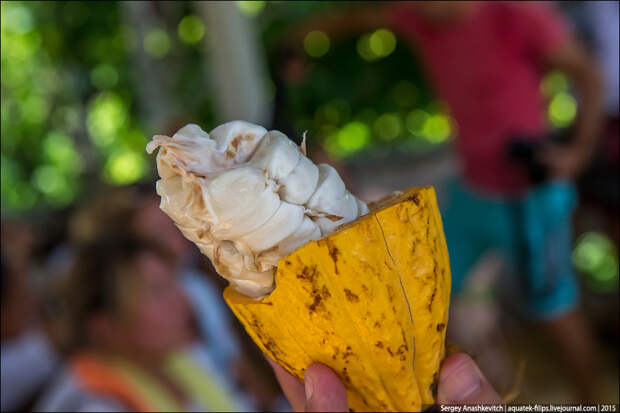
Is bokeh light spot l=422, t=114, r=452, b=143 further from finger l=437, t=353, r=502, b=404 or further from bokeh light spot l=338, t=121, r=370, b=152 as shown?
finger l=437, t=353, r=502, b=404

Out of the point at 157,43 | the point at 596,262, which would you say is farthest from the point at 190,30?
the point at 596,262

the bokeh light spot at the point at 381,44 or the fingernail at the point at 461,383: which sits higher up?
the bokeh light spot at the point at 381,44

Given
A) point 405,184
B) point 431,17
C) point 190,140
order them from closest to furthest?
point 190,140
point 431,17
point 405,184

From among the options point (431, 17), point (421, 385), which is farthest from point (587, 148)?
point (421, 385)

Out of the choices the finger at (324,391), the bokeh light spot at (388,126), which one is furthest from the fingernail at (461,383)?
the bokeh light spot at (388,126)

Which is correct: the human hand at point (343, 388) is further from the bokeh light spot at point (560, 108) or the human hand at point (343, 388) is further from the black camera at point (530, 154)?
the bokeh light spot at point (560, 108)

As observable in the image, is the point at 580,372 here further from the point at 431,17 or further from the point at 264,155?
the point at 264,155
